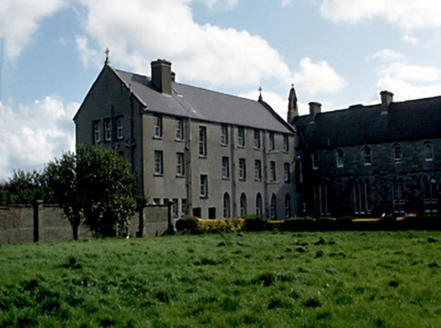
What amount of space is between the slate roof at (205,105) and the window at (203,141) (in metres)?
0.96

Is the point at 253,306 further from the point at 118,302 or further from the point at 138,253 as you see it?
the point at 138,253

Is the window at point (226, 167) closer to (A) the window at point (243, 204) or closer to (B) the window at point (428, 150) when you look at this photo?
(A) the window at point (243, 204)

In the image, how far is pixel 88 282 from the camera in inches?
534

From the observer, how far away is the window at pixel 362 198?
209 feet

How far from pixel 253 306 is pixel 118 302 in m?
2.57

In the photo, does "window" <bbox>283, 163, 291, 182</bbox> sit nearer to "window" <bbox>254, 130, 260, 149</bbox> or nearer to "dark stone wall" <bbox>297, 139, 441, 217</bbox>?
"dark stone wall" <bbox>297, 139, 441, 217</bbox>

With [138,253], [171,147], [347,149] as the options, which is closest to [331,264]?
[138,253]

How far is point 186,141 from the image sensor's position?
49531mm

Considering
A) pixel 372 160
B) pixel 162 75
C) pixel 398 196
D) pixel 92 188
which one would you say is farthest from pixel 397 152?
pixel 92 188

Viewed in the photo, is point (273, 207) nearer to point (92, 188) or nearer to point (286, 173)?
point (286, 173)

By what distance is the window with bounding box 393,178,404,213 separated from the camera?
199 feet

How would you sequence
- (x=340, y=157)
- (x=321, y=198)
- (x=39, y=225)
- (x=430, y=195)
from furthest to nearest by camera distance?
(x=321, y=198), (x=340, y=157), (x=430, y=195), (x=39, y=225)

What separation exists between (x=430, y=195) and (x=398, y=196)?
3203mm

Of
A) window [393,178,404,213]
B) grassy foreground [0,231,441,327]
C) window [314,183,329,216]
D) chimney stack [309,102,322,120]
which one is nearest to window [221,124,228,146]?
window [314,183,329,216]
